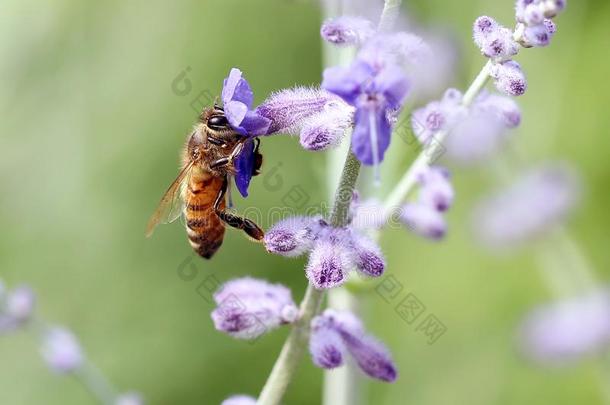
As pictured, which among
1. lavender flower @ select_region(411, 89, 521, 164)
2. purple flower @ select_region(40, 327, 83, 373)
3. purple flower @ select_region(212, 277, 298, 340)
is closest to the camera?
lavender flower @ select_region(411, 89, 521, 164)

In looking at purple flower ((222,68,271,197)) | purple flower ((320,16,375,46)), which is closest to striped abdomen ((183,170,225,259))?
purple flower ((222,68,271,197))

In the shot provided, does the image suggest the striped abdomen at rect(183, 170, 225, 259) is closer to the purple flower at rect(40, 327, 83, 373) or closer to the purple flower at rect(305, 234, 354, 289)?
the purple flower at rect(40, 327, 83, 373)

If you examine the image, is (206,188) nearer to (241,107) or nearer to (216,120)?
(216,120)

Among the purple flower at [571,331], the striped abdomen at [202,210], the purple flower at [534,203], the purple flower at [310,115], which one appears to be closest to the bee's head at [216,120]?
the striped abdomen at [202,210]

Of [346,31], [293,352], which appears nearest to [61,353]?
[293,352]

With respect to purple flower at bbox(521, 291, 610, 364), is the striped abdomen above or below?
below

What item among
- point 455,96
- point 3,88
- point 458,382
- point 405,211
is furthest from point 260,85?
point 455,96

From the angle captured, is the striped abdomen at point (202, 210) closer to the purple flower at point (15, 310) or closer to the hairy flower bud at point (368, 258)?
the purple flower at point (15, 310)
